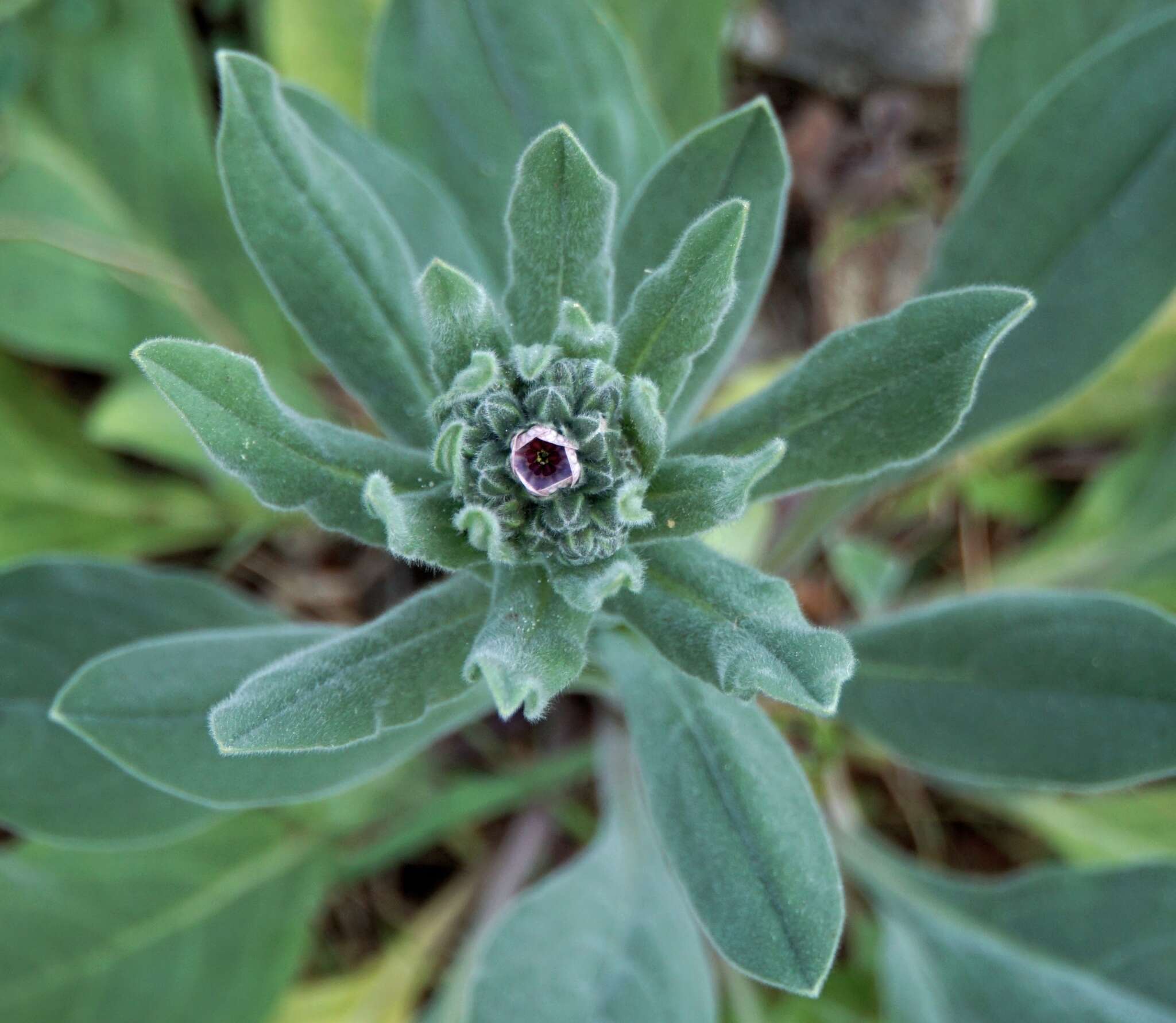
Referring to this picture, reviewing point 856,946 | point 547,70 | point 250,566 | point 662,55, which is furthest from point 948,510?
point 250,566

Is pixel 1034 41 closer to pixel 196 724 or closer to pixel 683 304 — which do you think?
pixel 683 304

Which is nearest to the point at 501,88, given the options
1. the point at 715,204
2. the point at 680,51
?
the point at 715,204

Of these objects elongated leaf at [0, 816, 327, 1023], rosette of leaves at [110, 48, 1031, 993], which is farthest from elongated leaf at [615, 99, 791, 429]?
elongated leaf at [0, 816, 327, 1023]

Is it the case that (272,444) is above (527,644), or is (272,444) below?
above

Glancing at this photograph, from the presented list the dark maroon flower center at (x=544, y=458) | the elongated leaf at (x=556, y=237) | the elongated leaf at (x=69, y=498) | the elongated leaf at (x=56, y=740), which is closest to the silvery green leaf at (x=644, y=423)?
the dark maroon flower center at (x=544, y=458)

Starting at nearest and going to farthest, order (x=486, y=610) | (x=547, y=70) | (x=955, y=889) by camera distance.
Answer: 1. (x=486, y=610)
2. (x=547, y=70)
3. (x=955, y=889)

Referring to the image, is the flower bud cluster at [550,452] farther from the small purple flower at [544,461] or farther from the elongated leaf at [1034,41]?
the elongated leaf at [1034,41]

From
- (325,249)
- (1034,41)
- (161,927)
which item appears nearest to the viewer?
(325,249)

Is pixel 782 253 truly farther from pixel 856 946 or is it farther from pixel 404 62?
pixel 856 946
